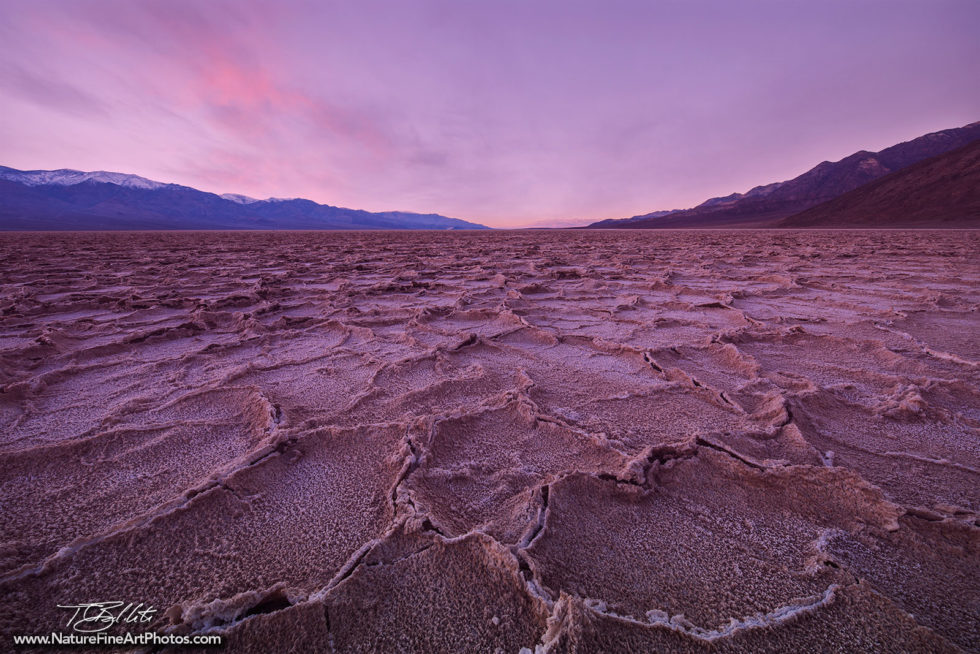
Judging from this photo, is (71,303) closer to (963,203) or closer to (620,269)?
(620,269)

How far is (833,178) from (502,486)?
10717 cm

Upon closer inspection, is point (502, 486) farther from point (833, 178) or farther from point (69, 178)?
point (69, 178)

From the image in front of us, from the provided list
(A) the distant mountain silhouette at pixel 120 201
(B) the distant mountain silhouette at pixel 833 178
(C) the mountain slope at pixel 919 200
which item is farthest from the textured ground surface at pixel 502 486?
(A) the distant mountain silhouette at pixel 120 201

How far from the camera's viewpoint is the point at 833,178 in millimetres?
78938

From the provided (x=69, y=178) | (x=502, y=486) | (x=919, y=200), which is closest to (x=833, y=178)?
(x=919, y=200)

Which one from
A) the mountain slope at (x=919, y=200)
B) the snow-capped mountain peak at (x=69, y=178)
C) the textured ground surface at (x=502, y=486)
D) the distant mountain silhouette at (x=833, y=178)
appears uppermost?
the snow-capped mountain peak at (x=69, y=178)

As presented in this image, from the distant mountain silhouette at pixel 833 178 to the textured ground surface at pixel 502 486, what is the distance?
72.9 metres

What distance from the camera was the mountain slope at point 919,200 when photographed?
3026 centimetres

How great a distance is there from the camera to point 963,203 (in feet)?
99.8

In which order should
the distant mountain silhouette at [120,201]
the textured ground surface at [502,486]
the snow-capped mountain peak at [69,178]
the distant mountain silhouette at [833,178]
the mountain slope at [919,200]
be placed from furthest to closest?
the snow-capped mountain peak at [69,178] < the distant mountain silhouette at [120,201] < the distant mountain silhouette at [833,178] < the mountain slope at [919,200] < the textured ground surface at [502,486]

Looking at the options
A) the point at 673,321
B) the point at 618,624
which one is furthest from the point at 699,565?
the point at 673,321

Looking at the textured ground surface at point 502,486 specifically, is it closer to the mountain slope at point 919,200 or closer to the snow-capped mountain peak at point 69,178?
the mountain slope at point 919,200

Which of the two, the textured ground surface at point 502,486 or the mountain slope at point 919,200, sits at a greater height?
the mountain slope at point 919,200

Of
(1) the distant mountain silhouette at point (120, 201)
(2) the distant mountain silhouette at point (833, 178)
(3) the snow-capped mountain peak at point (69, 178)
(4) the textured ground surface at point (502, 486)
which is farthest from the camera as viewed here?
(3) the snow-capped mountain peak at point (69, 178)
